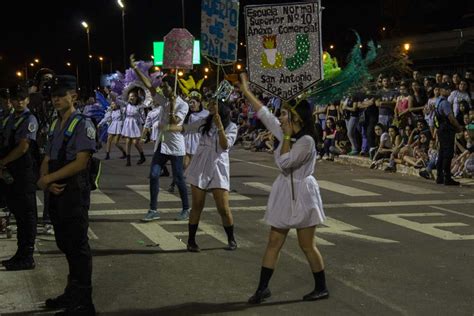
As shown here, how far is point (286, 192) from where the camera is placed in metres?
5.74

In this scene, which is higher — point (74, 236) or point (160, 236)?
point (74, 236)

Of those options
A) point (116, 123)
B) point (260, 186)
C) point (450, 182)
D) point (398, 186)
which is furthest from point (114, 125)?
point (450, 182)

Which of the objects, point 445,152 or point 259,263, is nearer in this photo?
point 259,263

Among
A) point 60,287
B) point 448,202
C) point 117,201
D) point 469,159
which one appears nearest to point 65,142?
point 60,287

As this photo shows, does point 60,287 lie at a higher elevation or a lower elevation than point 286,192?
lower

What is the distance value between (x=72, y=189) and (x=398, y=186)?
370 inches

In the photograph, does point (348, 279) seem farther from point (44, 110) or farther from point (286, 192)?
point (44, 110)

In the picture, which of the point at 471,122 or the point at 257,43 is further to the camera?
the point at 471,122

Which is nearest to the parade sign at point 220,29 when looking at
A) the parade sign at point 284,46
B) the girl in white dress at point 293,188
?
the parade sign at point 284,46

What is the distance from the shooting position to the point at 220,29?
8.73m

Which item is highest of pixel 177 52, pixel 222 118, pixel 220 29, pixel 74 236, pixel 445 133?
pixel 220 29

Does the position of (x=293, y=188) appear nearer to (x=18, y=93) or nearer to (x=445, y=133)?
(x=18, y=93)

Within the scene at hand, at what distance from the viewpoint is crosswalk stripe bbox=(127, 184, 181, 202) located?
38.9 ft

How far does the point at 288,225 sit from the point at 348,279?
129cm
